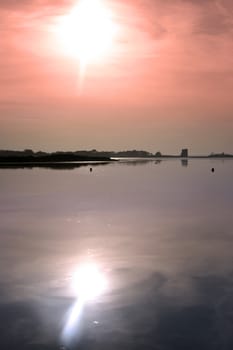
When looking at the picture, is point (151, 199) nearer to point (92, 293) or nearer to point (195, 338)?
point (92, 293)

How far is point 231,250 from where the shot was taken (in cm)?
1666

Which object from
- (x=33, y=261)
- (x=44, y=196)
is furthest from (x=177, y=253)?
(x=44, y=196)

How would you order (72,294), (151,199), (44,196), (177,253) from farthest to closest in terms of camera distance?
(44,196) → (151,199) → (177,253) → (72,294)

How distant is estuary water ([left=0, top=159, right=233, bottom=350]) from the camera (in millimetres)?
8938

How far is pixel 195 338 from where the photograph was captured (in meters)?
8.77

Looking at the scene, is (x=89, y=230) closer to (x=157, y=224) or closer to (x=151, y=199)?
(x=157, y=224)

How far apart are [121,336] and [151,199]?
1084 inches

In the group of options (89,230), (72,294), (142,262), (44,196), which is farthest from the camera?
(44,196)

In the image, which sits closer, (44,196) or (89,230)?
(89,230)

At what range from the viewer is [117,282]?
1259cm

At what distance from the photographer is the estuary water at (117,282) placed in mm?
8938

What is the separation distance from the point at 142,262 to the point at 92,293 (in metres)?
3.68

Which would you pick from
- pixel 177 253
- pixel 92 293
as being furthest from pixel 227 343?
pixel 177 253

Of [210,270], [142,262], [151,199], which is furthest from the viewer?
[151,199]
